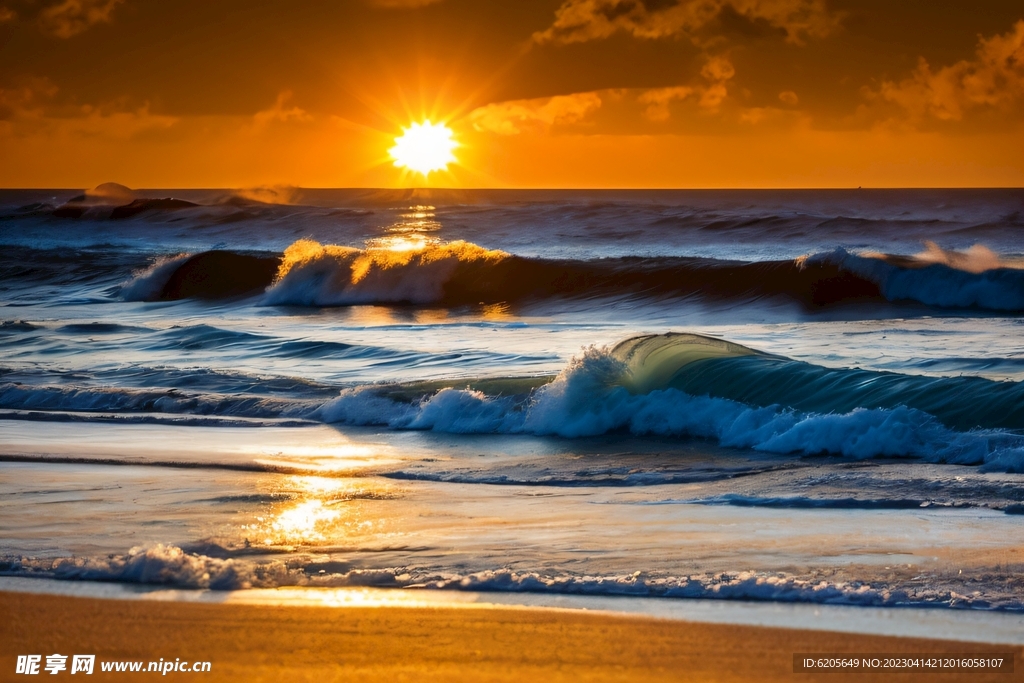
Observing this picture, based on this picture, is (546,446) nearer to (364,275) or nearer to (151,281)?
(364,275)

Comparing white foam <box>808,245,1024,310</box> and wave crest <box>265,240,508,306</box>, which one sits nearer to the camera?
white foam <box>808,245,1024,310</box>

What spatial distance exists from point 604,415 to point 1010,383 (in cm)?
351

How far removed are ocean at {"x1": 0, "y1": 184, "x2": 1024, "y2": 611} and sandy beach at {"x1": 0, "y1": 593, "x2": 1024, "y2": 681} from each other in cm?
38

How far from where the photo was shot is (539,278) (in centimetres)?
2511

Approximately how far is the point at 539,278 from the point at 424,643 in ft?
70.2

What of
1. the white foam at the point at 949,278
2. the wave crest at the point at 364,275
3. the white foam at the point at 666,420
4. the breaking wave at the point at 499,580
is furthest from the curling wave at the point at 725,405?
the wave crest at the point at 364,275

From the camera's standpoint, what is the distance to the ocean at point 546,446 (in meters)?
4.84

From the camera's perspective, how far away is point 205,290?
25.5 m

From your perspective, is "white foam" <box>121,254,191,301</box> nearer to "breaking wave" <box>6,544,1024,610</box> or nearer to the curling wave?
the curling wave

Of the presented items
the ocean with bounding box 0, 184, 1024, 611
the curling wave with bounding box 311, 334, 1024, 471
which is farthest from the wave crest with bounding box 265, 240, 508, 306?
the curling wave with bounding box 311, 334, 1024, 471

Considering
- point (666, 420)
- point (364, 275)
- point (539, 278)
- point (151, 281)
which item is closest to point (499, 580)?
point (666, 420)

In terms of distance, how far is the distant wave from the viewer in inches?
818

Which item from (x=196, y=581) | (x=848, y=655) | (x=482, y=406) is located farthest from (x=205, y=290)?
(x=848, y=655)

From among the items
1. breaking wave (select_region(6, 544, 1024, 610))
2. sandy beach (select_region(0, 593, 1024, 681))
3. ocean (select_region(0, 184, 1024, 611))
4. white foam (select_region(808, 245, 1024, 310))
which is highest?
white foam (select_region(808, 245, 1024, 310))
